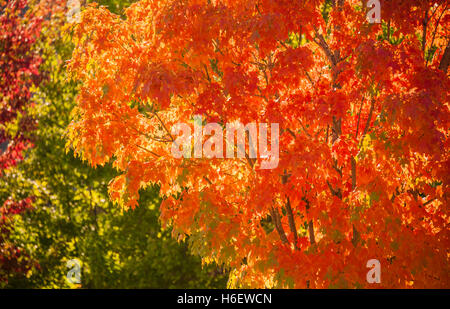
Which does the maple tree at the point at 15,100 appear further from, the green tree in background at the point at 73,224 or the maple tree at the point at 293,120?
the maple tree at the point at 293,120

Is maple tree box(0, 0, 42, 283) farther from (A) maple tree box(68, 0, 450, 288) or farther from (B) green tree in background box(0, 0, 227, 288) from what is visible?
(A) maple tree box(68, 0, 450, 288)

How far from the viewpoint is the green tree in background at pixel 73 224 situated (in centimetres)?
1164

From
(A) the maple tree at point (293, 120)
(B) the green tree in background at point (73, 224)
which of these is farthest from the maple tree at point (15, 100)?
(A) the maple tree at point (293, 120)

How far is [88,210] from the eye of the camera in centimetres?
1208

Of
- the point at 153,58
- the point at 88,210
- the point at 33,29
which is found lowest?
the point at 88,210

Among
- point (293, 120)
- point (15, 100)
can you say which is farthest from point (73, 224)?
point (293, 120)

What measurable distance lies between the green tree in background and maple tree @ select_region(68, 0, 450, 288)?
488cm

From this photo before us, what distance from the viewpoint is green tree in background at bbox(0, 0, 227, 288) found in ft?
38.2

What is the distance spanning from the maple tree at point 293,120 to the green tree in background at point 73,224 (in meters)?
4.88

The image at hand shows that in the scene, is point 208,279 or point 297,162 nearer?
point 297,162

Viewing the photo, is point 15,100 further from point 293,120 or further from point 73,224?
point 293,120
